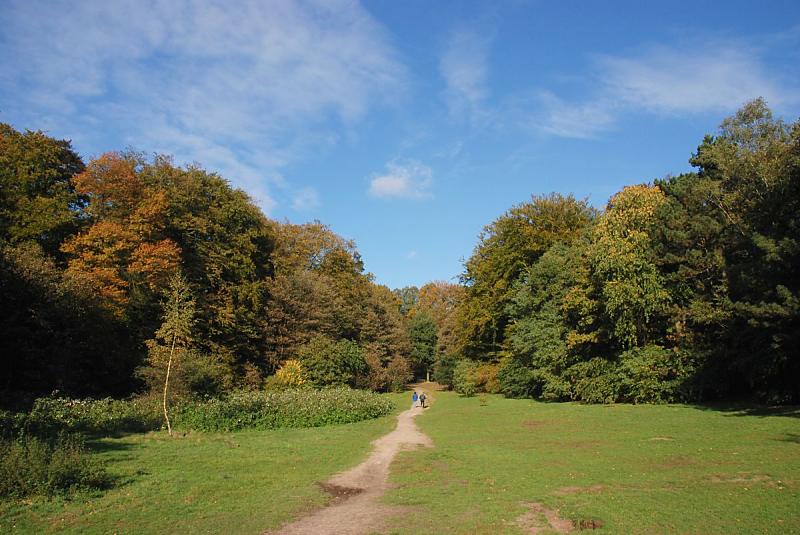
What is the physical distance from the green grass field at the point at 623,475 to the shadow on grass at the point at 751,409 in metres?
0.18

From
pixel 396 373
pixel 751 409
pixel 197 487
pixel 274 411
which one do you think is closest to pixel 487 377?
pixel 396 373

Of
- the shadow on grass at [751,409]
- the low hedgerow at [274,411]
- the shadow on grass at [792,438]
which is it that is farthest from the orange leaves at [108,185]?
the shadow on grass at [792,438]

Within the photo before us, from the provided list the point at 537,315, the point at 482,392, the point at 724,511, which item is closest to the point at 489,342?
the point at 482,392

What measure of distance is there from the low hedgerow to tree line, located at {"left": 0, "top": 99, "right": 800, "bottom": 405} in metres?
2.78

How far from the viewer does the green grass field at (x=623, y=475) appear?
841cm

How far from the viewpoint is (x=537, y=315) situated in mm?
37781

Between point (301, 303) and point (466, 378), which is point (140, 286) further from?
point (466, 378)

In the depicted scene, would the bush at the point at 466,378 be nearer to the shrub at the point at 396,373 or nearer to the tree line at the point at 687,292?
the tree line at the point at 687,292

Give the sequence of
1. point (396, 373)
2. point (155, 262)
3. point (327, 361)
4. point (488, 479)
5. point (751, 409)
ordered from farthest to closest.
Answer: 1. point (396, 373)
2. point (327, 361)
3. point (155, 262)
4. point (751, 409)
5. point (488, 479)

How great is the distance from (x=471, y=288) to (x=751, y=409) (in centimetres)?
2984

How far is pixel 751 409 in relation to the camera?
21750 mm

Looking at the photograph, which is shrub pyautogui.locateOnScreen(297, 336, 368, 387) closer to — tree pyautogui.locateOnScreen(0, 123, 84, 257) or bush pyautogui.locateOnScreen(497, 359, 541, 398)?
bush pyautogui.locateOnScreen(497, 359, 541, 398)

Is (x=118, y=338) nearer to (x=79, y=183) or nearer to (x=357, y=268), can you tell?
(x=79, y=183)

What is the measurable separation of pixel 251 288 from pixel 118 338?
10462 mm
